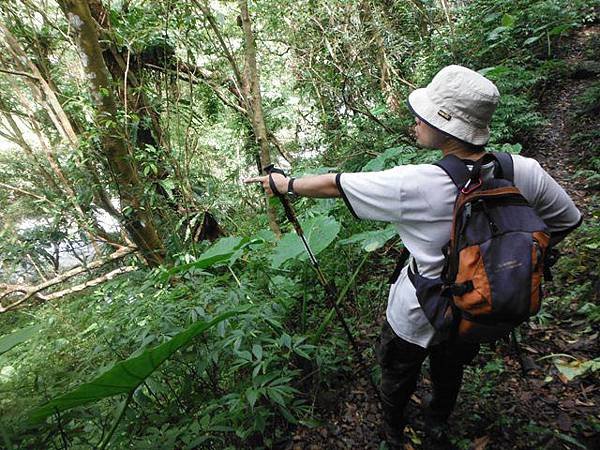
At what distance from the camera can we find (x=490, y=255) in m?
1.17

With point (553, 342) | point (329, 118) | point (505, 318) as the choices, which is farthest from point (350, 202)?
point (329, 118)

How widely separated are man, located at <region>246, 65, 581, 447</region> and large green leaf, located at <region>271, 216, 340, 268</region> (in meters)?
0.68

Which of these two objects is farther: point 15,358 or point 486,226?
point 15,358

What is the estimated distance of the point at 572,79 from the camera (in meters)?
5.85

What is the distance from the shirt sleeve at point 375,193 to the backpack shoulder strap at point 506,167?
38 centimetres

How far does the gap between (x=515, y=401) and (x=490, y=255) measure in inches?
61.0

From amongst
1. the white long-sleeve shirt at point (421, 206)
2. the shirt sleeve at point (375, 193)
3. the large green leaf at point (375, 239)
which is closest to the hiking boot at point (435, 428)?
the white long-sleeve shirt at point (421, 206)

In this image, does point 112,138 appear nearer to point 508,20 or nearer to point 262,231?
point 262,231

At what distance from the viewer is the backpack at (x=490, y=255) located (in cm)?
115

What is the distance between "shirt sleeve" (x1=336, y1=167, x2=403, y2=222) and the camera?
51.6 inches

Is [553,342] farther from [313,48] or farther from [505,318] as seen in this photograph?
[313,48]

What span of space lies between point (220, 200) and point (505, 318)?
16.4ft

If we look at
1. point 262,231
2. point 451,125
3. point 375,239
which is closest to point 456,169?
point 451,125

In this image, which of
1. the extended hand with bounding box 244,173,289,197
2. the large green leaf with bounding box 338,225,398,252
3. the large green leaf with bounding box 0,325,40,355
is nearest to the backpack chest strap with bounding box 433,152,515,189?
the extended hand with bounding box 244,173,289,197
